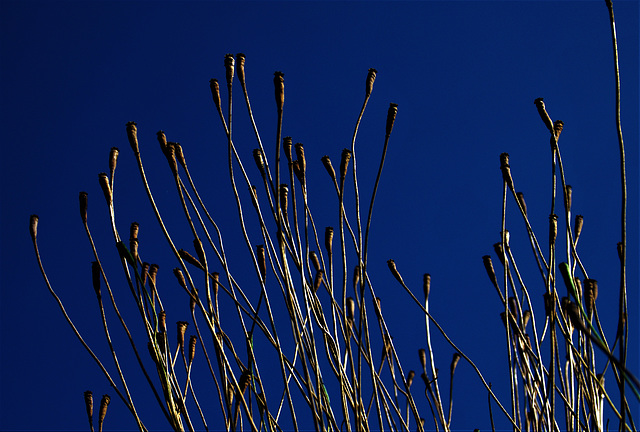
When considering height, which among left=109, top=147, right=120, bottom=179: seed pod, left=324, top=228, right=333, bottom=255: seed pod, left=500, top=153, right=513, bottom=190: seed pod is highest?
left=109, top=147, right=120, bottom=179: seed pod

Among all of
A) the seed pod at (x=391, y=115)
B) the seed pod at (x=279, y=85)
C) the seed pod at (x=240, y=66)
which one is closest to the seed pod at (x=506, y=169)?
the seed pod at (x=391, y=115)

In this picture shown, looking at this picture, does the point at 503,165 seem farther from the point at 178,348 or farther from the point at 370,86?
the point at 178,348

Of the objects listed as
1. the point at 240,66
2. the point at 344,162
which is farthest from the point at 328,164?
the point at 240,66

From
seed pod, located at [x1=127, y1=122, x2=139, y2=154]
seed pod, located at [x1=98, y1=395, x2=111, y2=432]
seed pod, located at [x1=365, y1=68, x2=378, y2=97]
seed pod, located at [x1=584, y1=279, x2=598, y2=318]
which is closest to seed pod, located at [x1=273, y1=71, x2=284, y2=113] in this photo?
seed pod, located at [x1=365, y1=68, x2=378, y2=97]

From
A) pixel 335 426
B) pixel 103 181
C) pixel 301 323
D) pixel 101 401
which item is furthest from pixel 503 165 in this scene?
pixel 101 401

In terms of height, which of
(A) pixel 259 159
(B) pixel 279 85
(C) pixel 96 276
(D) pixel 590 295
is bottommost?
(D) pixel 590 295

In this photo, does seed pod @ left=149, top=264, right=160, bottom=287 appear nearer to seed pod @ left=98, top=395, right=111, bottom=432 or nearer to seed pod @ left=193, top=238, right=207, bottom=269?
seed pod @ left=193, top=238, right=207, bottom=269

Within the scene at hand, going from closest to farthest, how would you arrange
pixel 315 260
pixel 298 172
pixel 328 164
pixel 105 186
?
pixel 105 186
pixel 298 172
pixel 328 164
pixel 315 260

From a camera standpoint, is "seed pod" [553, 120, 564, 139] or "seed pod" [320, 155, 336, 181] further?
"seed pod" [320, 155, 336, 181]

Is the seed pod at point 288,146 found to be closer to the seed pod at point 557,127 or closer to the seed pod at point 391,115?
the seed pod at point 391,115

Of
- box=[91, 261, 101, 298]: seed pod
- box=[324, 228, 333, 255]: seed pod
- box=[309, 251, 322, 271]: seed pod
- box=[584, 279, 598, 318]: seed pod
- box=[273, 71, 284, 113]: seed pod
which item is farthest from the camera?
box=[309, 251, 322, 271]: seed pod

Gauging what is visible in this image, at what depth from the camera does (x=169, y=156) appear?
1.57 metres

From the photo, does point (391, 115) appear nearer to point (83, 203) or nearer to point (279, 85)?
point (279, 85)

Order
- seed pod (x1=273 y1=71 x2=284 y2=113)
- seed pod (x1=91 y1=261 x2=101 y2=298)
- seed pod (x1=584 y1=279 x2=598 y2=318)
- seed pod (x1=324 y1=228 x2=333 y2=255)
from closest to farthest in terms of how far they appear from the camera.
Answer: seed pod (x1=584 y1=279 x2=598 y2=318), seed pod (x1=273 y1=71 x2=284 y2=113), seed pod (x1=91 y1=261 x2=101 y2=298), seed pod (x1=324 y1=228 x2=333 y2=255)
